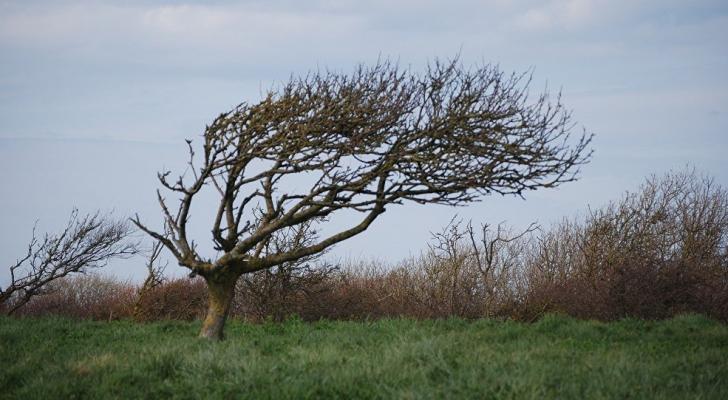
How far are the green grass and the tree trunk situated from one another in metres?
A: 1.07

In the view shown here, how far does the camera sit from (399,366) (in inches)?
401

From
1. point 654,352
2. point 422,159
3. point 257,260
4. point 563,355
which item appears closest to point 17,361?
point 257,260

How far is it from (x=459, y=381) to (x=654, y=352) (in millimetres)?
4594

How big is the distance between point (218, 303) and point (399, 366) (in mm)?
6813

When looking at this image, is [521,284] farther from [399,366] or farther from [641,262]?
[399,366]

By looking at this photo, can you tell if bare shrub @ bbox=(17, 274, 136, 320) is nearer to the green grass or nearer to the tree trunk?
the tree trunk

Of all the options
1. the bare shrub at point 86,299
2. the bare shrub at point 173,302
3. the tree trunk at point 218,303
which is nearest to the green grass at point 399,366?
the tree trunk at point 218,303

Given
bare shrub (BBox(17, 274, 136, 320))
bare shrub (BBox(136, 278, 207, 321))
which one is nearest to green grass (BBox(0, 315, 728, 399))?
bare shrub (BBox(136, 278, 207, 321))

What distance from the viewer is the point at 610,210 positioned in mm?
30938

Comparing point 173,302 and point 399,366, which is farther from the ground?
point 173,302

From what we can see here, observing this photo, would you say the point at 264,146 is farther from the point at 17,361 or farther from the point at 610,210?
the point at 610,210

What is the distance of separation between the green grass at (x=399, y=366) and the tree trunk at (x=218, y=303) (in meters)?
1.07

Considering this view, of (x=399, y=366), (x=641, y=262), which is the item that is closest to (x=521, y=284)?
(x=641, y=262)

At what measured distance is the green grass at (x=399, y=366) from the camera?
9.27m
